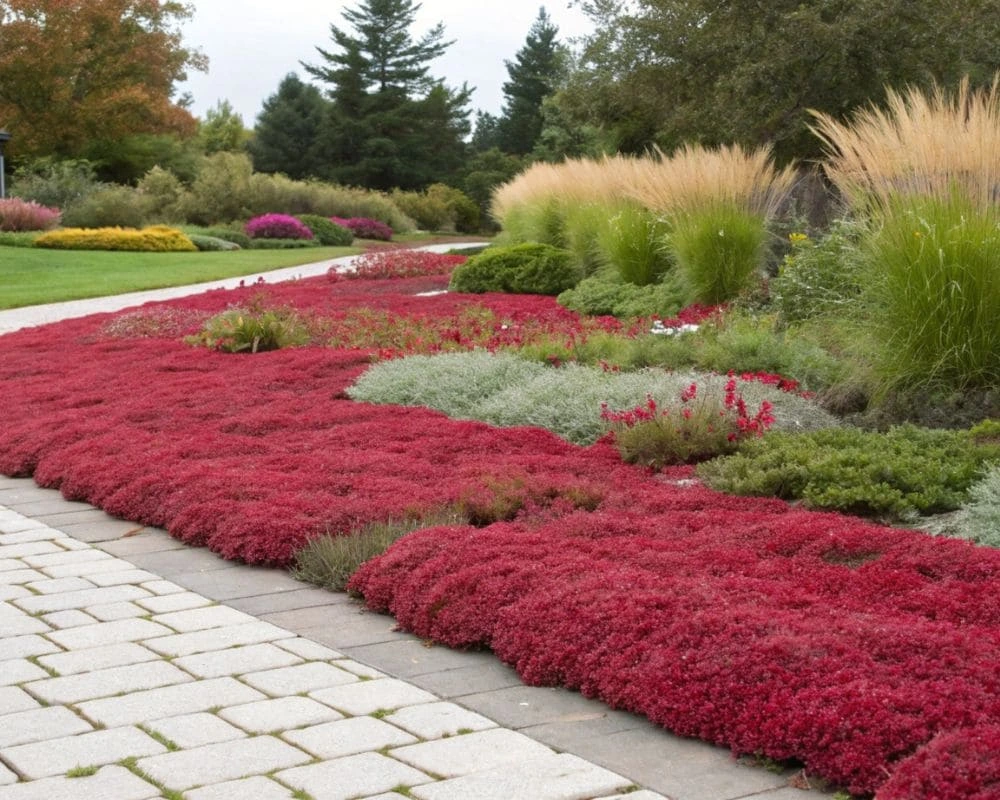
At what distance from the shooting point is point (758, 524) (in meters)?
4.91

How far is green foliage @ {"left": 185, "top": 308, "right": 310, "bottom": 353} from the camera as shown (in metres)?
11.0

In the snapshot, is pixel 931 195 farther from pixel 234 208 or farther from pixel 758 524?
pixel 234 208

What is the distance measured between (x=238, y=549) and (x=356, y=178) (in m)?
48.5

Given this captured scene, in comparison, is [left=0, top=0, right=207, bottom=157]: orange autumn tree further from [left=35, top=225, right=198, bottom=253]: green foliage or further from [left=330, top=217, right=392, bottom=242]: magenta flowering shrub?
[left=35, top=225, right=198, bottom=253]: green foliage

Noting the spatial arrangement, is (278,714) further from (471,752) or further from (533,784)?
(533,784)

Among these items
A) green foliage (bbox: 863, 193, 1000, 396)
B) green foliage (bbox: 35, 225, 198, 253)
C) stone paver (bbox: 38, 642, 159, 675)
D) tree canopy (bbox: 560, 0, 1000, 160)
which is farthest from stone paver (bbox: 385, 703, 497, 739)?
green foliage (bbox: 35, 225, 198, 253)

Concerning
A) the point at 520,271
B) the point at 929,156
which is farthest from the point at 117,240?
the point at 929,156

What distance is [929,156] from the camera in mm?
7117

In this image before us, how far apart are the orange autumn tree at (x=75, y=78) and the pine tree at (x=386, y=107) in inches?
408

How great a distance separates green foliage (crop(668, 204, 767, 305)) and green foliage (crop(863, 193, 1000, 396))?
16.3 ft

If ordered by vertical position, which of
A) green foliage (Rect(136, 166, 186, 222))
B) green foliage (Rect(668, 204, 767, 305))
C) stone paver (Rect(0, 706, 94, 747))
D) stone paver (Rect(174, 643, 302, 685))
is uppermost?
green foliage (Rect(136, 166, 186, 222))

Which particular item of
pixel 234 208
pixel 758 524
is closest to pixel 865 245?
pixel 758 524

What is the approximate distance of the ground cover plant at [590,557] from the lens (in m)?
3.19

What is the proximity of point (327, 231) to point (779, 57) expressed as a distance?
18.7m
